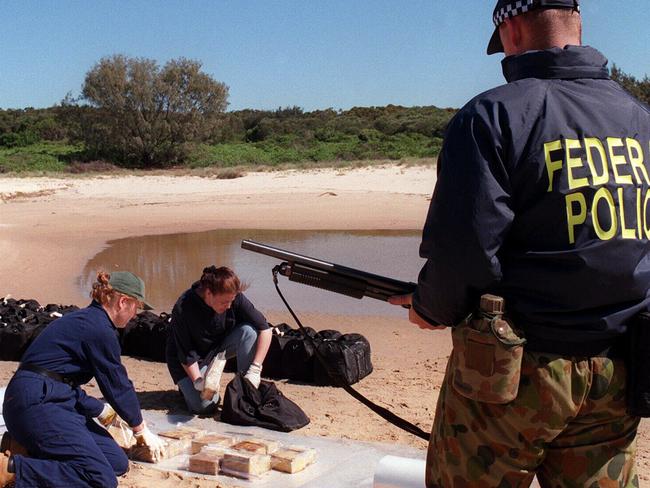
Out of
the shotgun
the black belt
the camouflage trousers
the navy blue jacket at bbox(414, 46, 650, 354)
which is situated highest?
the navy blue jacket at bbox(414, 46, 650, 354)

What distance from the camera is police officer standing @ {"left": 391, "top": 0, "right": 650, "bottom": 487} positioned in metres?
2.41

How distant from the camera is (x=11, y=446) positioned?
4.66 m

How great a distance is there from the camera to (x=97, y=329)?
464cm

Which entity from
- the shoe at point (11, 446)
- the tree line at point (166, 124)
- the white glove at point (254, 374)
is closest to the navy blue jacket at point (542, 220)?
the shoe at point (11, 446)

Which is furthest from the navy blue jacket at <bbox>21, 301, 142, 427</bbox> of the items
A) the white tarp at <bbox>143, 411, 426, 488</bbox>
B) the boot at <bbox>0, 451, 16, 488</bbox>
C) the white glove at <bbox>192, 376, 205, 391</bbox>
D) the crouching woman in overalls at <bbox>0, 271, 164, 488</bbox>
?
the white glove at <bbox>192, 376, 205, 391</bbox>

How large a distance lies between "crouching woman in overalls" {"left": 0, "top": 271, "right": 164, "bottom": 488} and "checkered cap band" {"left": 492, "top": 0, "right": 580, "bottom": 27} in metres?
2.80

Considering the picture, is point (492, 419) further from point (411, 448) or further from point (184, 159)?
point (184, 159)

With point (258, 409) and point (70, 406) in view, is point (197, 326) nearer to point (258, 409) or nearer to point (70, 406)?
point (258, 409)

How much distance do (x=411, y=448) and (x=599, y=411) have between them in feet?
10.1

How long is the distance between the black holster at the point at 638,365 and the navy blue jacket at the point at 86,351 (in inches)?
118

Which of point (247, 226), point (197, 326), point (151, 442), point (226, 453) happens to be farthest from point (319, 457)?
point (247, 226)

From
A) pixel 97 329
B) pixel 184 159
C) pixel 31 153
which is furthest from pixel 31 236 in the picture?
pixel 31 153

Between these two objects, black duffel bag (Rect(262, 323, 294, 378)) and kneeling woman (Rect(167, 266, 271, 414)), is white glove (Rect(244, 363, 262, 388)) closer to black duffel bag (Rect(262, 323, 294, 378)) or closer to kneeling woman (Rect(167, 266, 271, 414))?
kneeling woman (Rect(167, 266, 271, 414))

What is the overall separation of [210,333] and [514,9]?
4.34 m
